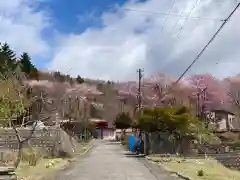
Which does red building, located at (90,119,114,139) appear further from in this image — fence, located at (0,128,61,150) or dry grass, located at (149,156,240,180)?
dry grass, located at (149,156,240,180)

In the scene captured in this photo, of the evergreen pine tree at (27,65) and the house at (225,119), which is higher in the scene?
the evergreen pine tree at (27,65)

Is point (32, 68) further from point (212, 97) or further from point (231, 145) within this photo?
point (231, 145)

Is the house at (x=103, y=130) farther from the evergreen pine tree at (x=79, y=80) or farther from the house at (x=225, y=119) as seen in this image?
the house at (x=225, y=119)

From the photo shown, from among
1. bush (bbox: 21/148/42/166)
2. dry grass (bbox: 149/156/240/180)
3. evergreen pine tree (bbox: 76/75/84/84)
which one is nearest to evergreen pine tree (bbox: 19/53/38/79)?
evergreen pine tree (bbox: 76/75/84/84)

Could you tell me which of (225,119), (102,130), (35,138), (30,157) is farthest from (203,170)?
(102,130)

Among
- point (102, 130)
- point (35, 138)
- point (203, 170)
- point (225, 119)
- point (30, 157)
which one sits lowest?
point (203, 170)

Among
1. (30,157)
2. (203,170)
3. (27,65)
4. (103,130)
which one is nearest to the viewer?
(203,170)


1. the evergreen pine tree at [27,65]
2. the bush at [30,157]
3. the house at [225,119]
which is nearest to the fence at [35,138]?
the bush at [30,157]

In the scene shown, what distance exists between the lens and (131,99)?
3570 inches

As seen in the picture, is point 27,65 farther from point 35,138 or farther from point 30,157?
point 30,157

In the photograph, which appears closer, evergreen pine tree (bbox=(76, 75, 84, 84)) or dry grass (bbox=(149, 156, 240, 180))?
dry grass (bbox=(149, 156, 240, 180))

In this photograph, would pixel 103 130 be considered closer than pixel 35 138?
No

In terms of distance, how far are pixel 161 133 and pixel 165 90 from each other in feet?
105

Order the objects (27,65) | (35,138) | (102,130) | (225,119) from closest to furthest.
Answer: (35,138) < (27,65) < (225,119) < (102,130)
